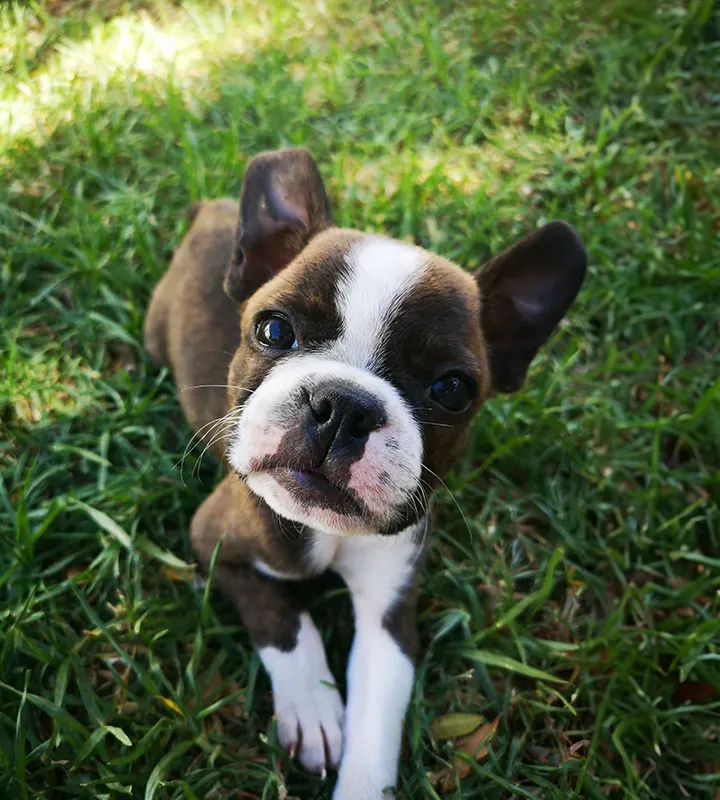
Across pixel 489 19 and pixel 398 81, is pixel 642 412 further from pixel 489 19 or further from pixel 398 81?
pixel 489 19

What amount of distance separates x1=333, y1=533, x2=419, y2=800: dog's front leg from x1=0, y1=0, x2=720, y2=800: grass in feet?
0.65

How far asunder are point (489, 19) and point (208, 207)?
330 cm

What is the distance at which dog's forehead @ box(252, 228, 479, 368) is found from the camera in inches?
103

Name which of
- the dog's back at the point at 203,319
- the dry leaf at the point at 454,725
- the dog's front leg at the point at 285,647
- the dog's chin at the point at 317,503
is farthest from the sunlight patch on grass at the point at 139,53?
the dry leaf at the point at 454,725

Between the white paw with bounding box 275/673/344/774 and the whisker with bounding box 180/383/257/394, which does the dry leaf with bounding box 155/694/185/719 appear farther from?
the whisker with bounding box 180/383/257/394

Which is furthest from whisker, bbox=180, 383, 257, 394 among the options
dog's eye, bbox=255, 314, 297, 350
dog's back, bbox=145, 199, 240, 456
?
dog's eye, bbox=255, 314, 297, 350

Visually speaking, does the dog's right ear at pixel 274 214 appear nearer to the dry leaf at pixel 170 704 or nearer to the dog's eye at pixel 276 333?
the dog's eye at pixel 276 333

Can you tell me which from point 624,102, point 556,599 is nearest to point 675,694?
point 556,599

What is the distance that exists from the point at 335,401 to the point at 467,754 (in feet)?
5.79

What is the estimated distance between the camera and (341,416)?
2412mm

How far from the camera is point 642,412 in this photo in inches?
170

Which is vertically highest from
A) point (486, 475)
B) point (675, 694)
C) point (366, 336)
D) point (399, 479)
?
point (366, 336)

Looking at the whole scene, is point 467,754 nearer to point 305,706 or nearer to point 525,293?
point 305,706

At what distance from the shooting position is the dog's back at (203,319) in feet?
11.8
